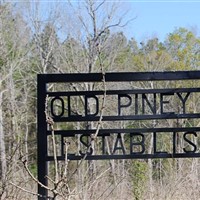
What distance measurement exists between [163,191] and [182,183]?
192mm

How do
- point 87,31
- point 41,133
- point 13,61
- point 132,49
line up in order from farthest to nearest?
point 132,49
point 13,61
point 87,31
point 41,133

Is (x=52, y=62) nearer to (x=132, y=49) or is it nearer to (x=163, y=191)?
(x=132, y=49)

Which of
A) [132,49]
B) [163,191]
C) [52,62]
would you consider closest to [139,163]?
[163,191]

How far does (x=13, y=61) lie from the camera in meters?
18.5

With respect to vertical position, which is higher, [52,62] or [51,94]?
[52,62]

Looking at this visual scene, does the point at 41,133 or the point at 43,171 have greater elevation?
the point at 41,133

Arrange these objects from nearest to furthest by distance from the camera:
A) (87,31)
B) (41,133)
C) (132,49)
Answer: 1. (41,133)
2. (87,31)
3. (132,49)

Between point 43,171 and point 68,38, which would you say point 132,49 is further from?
point 43,171

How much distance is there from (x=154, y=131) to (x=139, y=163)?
2.45ft

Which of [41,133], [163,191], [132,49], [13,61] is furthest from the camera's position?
[132,49]

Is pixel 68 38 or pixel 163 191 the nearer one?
pixel 163 191

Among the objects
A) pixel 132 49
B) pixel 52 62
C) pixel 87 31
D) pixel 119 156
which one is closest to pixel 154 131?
pixel 119 156

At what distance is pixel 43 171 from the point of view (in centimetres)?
331

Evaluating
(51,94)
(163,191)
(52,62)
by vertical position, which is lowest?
(163,191)
